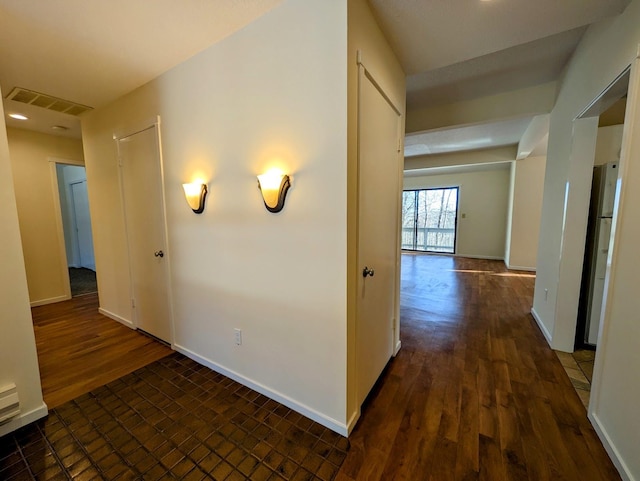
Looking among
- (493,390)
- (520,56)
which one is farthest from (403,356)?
(520,56)

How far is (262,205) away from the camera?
5.87 feet

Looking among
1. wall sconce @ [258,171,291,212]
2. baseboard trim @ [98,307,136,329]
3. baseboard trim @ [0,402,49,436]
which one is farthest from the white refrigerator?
baseboard trim @ [98,307,136,329]

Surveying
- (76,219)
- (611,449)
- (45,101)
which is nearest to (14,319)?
(45,101)

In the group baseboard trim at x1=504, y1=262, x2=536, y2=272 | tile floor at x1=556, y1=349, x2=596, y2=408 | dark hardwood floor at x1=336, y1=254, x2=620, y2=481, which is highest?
baseboard trim at x1=504, y1=262, x2=536, y2=272

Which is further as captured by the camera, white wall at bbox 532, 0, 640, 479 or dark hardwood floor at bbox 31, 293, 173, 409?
dark hardwood floor at bbox 31, 293, 173, 409

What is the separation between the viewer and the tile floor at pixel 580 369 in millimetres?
1962

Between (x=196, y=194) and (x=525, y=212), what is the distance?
6.89 metres

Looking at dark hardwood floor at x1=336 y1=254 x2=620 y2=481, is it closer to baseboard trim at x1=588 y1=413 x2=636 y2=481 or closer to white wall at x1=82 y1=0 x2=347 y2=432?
baseboard trim at x1=588 y1=413 x2=636 y2=481

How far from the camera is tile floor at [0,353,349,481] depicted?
1388 mm

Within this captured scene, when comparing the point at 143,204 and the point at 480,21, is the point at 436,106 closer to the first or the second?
the point at 480,21

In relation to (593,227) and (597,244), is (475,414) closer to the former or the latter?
(597,244)

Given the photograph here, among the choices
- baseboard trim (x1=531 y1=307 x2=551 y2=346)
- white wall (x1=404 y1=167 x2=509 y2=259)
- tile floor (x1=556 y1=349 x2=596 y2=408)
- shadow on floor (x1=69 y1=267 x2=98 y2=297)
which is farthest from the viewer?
white wall (x1=404 y1=167 x2=509 y2=259)

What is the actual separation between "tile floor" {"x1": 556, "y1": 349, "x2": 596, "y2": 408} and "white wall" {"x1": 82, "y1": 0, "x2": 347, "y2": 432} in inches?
73.7

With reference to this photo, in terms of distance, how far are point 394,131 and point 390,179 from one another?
41 cm
